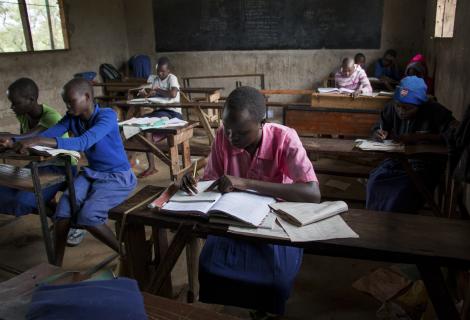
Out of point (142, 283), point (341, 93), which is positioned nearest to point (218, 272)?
point (142, 283)

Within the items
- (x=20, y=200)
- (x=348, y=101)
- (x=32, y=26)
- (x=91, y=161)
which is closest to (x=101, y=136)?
(x=91, y=161)

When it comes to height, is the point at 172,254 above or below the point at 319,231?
below

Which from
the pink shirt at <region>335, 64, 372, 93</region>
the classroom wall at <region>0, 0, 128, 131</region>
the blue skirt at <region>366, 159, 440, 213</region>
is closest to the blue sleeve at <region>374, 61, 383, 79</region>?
the pink shirt at <region>335, 64, 372, 93</region>

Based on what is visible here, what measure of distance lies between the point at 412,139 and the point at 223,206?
1.82 metres

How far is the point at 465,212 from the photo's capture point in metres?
2.78

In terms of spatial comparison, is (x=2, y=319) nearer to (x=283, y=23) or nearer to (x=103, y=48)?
(x=283, y=23)

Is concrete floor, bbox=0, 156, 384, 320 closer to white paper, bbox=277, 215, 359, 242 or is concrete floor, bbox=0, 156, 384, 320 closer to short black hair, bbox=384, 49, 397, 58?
white paper, bbox=277, 215, 359, 242

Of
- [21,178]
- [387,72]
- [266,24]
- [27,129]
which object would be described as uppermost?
[266,24]

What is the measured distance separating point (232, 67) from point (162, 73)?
296 centimetres

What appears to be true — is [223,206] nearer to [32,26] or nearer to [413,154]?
[413,154]

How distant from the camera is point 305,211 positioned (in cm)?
153

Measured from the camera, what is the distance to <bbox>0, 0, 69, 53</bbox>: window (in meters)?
6.06

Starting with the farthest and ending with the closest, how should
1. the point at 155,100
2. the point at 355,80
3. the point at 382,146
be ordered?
the point at 355,80, the point at 155,100, the point at 382,146

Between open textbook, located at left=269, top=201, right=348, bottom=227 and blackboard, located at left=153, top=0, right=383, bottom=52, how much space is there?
6.62 metres
